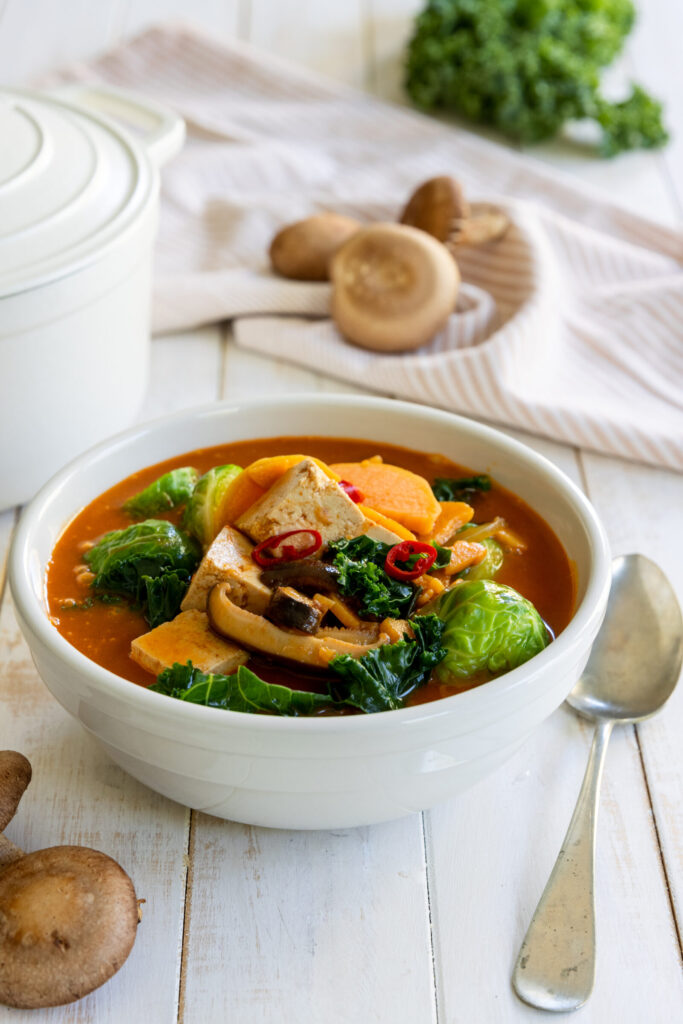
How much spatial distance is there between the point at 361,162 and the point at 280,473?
11.0 ft

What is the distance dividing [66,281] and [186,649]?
1.32 m

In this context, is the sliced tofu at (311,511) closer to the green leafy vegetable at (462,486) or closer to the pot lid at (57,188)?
the green leafy vegetable at (462,486)

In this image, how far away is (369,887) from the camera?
2264mm

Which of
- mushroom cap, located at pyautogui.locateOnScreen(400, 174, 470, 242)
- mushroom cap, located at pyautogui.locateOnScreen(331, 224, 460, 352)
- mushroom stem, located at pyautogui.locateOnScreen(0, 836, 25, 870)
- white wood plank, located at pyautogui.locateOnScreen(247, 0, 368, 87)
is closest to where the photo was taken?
mushroom stem, located at pyautogui.locateOnScreen(0, 836, 25, 870)

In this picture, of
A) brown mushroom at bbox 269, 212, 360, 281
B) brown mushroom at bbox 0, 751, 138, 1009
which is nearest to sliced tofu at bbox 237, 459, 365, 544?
brown mushroom at bbox 0, 751, 138, 1009

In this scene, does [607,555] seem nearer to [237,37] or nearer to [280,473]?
[280,473]

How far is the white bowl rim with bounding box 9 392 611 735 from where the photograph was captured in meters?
1.92

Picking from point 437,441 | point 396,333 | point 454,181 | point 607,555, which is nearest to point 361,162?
point 454,181

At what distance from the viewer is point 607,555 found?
2381 millimetres

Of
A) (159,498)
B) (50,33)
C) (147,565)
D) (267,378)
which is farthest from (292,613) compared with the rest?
(50,33)

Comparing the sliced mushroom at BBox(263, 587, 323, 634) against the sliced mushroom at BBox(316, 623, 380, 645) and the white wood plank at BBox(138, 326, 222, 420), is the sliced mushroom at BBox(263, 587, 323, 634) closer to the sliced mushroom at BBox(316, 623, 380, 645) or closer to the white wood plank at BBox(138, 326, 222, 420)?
the sliced mushroom at BBox(316, 623, 380, 645)

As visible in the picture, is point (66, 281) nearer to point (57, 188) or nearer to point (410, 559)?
point (57, 188)

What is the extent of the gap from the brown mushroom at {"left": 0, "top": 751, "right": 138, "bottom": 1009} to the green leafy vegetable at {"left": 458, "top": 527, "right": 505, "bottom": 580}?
3.13ft

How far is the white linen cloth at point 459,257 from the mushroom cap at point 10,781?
2.16 m
